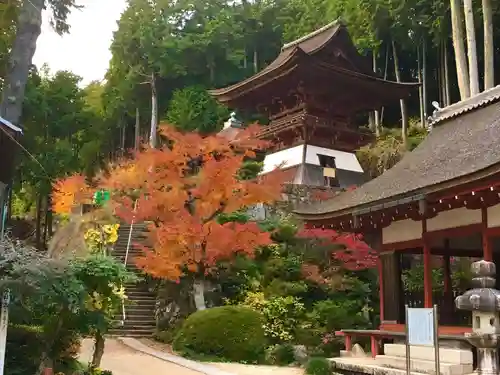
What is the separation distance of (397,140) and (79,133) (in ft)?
67.1

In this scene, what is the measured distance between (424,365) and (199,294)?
7.83m

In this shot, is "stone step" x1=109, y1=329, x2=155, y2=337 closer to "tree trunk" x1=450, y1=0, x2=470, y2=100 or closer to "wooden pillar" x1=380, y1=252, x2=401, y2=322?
"wooden pillar" x1=380, y1=252, x2=401, y2=322

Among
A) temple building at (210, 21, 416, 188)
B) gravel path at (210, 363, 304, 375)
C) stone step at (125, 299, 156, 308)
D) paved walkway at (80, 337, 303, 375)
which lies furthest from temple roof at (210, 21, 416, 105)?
gravel path at (210, 363, 304, 375)

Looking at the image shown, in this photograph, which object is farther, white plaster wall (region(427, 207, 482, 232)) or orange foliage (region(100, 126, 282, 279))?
orange foliage (region(100, 126, 282, 279))

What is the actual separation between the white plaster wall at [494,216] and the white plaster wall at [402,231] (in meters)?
1.80

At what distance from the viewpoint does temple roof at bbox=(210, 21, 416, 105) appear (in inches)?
949

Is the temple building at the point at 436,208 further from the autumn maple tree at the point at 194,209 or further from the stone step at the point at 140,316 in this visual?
the stone step at the point at 140,316

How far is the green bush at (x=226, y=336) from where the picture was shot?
1390 centimetres

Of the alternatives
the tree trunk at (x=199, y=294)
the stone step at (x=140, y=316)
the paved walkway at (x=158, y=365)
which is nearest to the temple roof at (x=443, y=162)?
the paved walkway at (x=158, y=365)

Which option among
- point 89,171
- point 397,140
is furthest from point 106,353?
point 89,171

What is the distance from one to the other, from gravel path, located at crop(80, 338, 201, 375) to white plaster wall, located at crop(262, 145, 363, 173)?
12.2 metres

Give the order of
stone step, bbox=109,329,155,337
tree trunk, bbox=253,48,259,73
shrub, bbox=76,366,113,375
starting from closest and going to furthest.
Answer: shrub, bbox=76,366,113,375
stone step, bbox=109,329,155,337
tree trunk, bbox=253,48,259,73

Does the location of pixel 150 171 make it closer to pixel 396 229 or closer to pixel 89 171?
pixel 396 229

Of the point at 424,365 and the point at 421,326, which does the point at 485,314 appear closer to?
the point at 421,326
